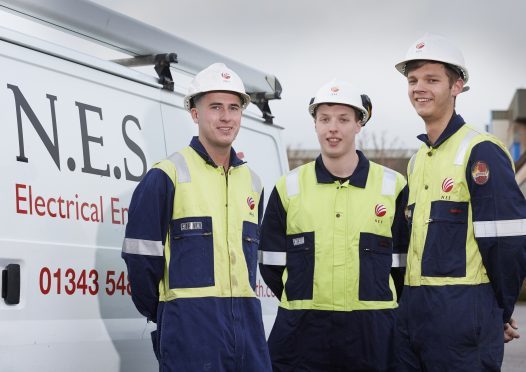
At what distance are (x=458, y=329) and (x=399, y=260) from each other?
2.68 ft

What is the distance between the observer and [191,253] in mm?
4184

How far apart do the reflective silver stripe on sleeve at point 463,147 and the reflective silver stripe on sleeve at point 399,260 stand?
30.2 inches

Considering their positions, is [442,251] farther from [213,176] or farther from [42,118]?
[42,118]

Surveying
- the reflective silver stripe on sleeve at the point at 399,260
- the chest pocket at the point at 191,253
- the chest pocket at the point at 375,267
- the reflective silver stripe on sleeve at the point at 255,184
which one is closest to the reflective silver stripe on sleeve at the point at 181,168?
the chest pocket at the point at 191,253

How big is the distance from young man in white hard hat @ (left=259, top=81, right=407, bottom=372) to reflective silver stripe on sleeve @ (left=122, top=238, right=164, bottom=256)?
3.51ft

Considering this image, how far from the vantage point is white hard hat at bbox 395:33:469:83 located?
14.7ft

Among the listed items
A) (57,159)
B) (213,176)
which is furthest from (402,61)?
(57,159)

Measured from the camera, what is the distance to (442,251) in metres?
4.34

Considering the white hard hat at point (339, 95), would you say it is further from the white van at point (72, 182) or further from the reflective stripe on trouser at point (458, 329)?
the reflective stripe on trouser at point (458, 329)

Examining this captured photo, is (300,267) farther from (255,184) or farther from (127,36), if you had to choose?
(127,36)

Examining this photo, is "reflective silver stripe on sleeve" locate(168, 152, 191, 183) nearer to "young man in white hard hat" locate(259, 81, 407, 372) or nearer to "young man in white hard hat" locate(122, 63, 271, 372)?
"young man in white hard hat" locate(122, 63, 271, 372)

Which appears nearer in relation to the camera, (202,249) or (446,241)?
(202,249)

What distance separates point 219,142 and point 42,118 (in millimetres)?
796

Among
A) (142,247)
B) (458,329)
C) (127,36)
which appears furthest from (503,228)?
(127,36)
